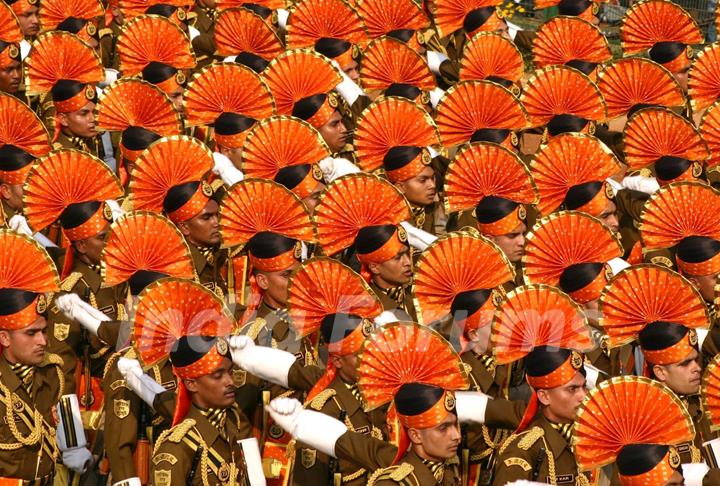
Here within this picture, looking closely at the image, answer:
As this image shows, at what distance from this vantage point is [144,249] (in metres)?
13.1

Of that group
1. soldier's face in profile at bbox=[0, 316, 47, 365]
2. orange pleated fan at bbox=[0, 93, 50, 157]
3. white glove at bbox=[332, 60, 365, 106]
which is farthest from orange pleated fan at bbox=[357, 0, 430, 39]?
soldier's face in profile at bbox=[0, 316, 47, 365]

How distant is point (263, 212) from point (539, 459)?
3719mm

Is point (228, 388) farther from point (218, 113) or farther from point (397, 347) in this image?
point (218, 113)

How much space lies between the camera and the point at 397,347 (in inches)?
424

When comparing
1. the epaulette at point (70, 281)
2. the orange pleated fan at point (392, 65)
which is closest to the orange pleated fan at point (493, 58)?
the orange pleated fan at point (392, 65)

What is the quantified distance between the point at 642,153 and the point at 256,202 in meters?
5.07

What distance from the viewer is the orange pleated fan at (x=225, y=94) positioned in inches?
650

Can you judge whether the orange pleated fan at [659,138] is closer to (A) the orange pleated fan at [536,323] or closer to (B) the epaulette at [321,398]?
(A) the orange pleated fan at [536,323]

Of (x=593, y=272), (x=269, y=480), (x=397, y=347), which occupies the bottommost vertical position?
(x=269, y=480)

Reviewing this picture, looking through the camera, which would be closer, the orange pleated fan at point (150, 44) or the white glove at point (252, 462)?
the white glove at point (252, 462)

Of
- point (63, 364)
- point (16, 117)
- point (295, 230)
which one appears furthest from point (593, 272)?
point (16, 117)

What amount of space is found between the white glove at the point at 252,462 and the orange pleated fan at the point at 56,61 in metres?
7.19

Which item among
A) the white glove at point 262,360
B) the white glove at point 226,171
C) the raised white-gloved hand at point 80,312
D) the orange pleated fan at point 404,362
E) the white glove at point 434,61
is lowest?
the white glove at point 434,61

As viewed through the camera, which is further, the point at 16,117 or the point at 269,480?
the point at 16,117
